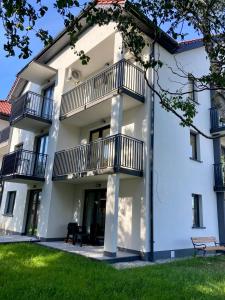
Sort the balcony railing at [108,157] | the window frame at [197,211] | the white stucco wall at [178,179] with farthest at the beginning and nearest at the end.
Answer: the window frame at [197,211]
the white stucco wall at [178,179]
the balcony railing at [108,157]

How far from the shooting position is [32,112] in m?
16.0

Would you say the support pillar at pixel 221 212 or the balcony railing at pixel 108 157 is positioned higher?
the balcony railing at pixel 108 157

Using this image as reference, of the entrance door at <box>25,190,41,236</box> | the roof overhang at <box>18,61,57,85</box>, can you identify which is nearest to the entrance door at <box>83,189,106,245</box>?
the entrance door at <box>25,190,41,236</box>

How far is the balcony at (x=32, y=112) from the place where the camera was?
15398 mm

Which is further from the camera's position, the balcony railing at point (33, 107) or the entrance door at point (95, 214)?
the balcony railing at point (33, 107)

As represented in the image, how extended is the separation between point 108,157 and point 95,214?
4005 mm

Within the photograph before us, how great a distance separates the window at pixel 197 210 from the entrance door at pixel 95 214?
4.29 meters

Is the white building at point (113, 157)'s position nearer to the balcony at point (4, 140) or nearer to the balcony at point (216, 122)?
the balcony at point (216, 122)

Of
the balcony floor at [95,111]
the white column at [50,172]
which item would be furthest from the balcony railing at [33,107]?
the balcony floor at [95,111]

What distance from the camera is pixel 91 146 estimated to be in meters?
12.2

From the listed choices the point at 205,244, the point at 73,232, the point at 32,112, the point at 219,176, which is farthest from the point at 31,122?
the point at 205,244

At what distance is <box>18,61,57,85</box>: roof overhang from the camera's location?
16.5 metres

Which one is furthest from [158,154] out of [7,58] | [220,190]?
[7,58]

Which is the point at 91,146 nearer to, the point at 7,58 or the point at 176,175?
the point at 176,175
